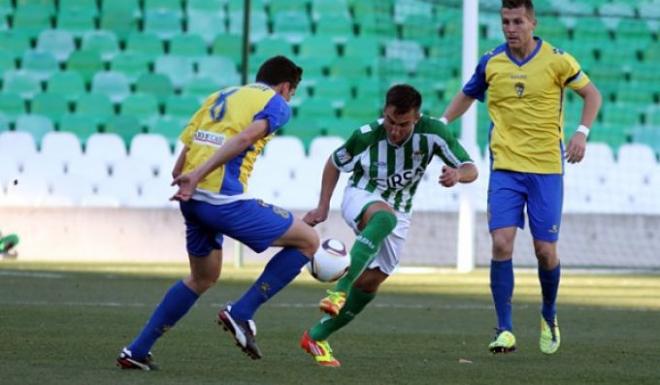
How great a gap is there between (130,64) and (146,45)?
0.42 meters

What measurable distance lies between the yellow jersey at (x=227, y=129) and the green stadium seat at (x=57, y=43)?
1600 centimetres

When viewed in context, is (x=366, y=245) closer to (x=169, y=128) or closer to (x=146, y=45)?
(x=169, y=128)

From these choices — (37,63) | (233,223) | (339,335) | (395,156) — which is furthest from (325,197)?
(37,63)

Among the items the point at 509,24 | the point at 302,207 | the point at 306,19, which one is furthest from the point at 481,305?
the point at 306,19

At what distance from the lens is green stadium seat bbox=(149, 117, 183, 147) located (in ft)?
72.4

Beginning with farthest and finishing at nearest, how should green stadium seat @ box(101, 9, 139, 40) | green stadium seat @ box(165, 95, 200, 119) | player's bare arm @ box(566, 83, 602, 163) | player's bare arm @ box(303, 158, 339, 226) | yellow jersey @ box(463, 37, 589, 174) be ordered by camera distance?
green stadium seat @ box(101, 9, 139, 40) → green stadium seat @ box(165, 95, 200, 119) → yellow jersey @ box(463, 37, 589, 174) → player's bare arm @ box(566, 83, 602, 163) → player's bare arm @ box(303, 158, 339, 226)

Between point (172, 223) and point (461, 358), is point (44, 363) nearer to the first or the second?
point (461, 358)

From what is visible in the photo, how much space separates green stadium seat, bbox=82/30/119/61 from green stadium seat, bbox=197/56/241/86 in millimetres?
1316

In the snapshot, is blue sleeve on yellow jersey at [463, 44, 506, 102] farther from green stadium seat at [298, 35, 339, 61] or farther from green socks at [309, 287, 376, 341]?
green stadium seat at [298, 35, 339, 61]

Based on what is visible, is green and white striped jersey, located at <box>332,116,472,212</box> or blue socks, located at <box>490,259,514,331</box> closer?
green and white striped jersey, located at <box>332,116,472,212</box>

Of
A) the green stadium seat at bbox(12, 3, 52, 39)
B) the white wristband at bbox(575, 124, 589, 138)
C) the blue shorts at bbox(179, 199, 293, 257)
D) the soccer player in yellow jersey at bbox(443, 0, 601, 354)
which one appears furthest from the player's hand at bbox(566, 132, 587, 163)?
the green stadium seat at bbox(12, 3, 52, 39)

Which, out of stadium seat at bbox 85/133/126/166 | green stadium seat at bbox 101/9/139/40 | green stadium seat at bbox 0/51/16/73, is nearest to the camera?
stadium seat at bbox 85/133/126/166

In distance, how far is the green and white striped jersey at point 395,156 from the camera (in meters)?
8.42

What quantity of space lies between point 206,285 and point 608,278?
429 inches
